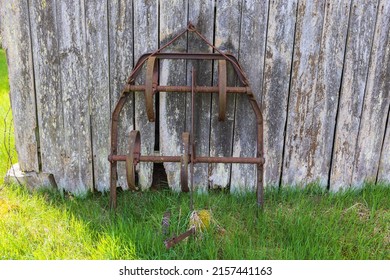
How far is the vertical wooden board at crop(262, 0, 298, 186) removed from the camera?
114 inches

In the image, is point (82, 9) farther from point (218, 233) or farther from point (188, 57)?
point (218, 233)

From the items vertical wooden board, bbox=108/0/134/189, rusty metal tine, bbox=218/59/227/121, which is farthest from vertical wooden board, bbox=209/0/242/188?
vertical wooden board, bbox=108/0/134/189

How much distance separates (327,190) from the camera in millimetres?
3279

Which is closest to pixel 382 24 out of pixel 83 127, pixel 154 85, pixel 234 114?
pixel 234 114

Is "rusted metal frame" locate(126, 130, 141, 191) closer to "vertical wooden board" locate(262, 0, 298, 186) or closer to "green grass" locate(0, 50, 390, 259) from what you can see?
"green grass" locate(0, 50, 390, 259)

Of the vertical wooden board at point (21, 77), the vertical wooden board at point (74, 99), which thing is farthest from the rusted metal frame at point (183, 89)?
the vertical wooden board at point (21, 77)

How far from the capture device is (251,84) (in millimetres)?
3018

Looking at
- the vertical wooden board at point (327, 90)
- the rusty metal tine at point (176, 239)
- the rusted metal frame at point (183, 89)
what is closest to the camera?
the rusty metal tine at point (176, 239)

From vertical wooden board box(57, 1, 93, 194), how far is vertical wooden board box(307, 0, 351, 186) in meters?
1.48

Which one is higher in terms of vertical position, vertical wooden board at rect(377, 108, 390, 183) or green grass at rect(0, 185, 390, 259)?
vertical wooden board at rect(377, 108, 390, 183)

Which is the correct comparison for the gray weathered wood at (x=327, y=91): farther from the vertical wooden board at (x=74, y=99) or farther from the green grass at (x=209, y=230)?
the vertical wooden board at (x=74, y=99)

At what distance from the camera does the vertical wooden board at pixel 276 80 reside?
2.89 metres

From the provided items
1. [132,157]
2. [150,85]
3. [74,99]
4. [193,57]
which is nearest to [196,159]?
[132,157]

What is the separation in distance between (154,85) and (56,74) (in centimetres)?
70
